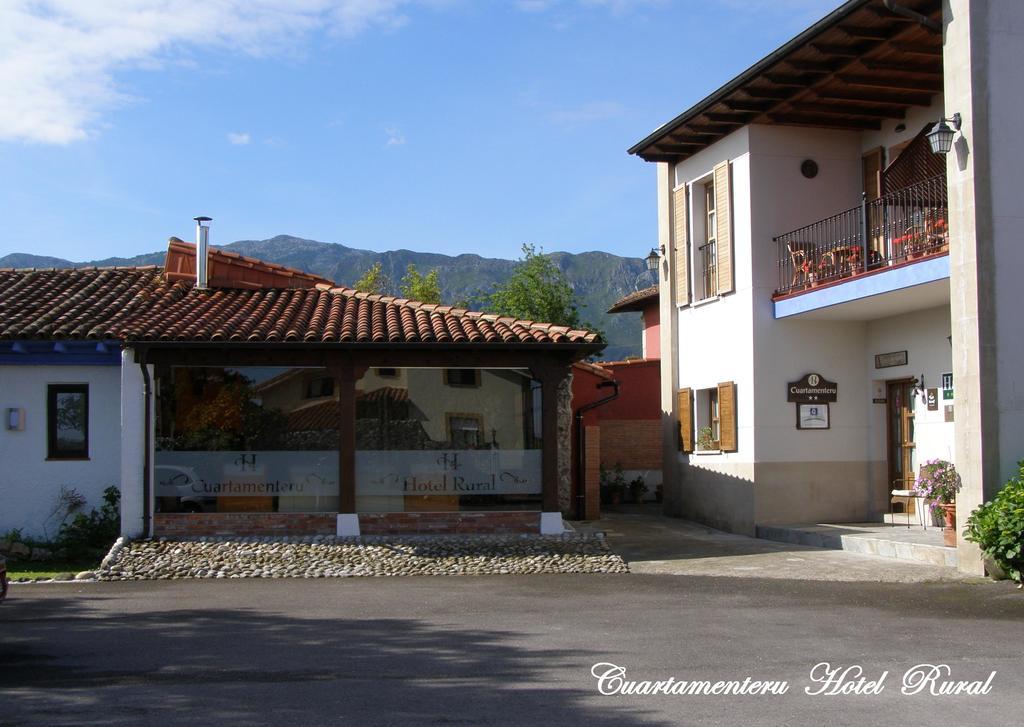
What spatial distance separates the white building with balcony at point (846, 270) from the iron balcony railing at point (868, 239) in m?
0.04

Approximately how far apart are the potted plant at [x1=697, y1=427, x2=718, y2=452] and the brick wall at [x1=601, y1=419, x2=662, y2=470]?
6252mm

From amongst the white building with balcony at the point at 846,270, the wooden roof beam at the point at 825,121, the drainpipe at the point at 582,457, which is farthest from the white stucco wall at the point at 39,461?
the wooden roof beam at the point at 825,121

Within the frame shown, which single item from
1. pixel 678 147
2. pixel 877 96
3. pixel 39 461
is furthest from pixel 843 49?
pixel 39 461

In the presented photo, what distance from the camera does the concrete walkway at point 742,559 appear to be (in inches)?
506

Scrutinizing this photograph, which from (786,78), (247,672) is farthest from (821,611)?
(786,78)

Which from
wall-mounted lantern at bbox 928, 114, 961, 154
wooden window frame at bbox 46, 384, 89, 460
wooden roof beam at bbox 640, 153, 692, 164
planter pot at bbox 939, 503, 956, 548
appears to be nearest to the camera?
wall-mounted lantern at bbox 928, 114, 961, 154

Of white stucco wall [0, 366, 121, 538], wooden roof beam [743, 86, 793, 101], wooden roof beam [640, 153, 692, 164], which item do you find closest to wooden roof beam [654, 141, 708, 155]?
wooden roof beam [640, 153, 692, 164]

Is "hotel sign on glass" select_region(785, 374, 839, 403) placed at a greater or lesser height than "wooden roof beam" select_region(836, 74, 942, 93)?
lesser

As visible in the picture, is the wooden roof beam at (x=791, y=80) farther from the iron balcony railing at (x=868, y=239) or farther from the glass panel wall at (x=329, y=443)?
the glass panel wall at (x=329, y=443)

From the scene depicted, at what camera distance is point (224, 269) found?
19.0 m

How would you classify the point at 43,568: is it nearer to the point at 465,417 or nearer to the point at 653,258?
the point at 465,417

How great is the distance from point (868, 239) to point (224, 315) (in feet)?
30.9

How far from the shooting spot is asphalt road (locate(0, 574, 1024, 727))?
6.67 meters

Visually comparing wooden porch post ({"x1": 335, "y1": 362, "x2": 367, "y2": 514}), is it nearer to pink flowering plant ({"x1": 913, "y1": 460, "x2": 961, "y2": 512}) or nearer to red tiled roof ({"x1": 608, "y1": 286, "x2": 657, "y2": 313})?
pink flowering plant ({"x1": 913, "y1": 460, "x2": 961, "y2": 512})
